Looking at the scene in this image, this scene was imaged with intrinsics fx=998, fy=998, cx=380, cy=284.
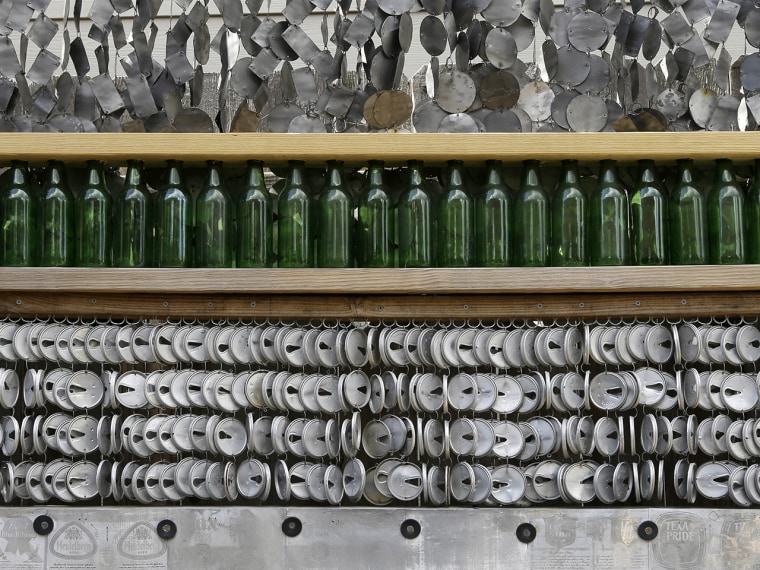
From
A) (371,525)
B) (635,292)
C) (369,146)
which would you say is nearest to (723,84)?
(635,292)

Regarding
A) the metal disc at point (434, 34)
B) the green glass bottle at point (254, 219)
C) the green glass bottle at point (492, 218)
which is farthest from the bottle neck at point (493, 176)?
the green glass bottle at point (254, 219)

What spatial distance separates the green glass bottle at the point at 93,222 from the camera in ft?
7.91

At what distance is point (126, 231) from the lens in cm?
241

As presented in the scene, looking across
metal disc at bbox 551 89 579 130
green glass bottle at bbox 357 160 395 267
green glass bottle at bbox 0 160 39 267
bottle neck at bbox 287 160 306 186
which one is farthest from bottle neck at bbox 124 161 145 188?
metal disc at bbox 551 89 579 130

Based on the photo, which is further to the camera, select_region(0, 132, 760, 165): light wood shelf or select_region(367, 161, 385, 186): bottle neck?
select_region(367, 161, 385, 186): bottle neck

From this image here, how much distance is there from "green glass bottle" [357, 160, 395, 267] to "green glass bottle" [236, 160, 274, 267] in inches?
8.8

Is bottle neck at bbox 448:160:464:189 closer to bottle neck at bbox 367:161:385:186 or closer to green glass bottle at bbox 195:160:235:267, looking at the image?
bottle neck at bbox 367:161:385:186

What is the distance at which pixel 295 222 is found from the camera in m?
2.42

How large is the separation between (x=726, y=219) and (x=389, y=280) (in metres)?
0.83

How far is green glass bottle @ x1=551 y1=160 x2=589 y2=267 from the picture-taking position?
242cm

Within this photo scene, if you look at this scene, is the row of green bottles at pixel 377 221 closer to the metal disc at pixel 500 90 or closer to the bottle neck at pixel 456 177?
the bottle neck at pixel 456 177

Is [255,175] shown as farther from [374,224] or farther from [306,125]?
[374,224]

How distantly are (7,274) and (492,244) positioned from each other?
44.5 inches

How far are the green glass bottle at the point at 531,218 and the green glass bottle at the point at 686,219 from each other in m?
0.30
